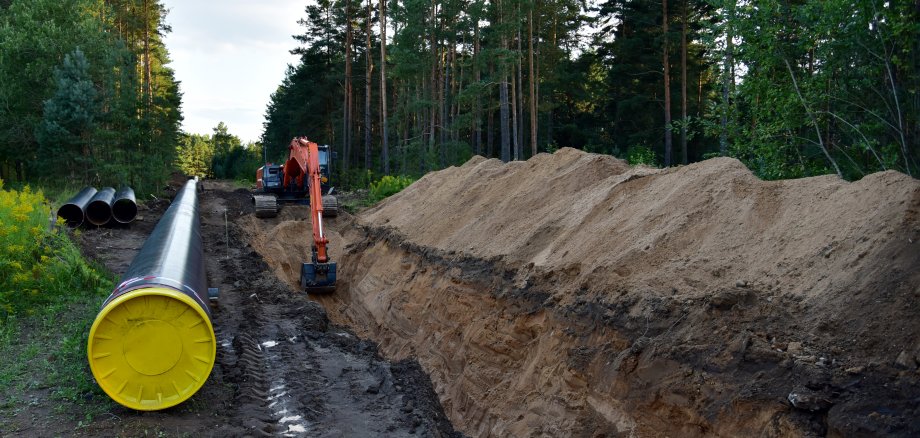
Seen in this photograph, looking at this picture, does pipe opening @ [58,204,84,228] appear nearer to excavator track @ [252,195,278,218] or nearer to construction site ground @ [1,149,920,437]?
excavator track @ [252,195,278,218]

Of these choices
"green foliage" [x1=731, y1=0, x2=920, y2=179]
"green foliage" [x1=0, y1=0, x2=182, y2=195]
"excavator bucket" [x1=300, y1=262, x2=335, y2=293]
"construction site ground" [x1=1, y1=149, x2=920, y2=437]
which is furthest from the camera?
"green foliage" [x1=0, y1=0, x2=182, y2=195]

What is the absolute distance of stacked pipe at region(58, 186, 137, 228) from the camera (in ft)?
61.6

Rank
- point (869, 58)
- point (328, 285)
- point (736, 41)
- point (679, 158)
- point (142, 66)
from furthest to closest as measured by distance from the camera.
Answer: point (142, 66)
point (679, 158)
point (328, 285)
point (736, 41)
point (869, 58)

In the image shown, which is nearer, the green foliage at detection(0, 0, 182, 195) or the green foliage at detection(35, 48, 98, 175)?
the green foliage at detection(35, 48, 98, 175)

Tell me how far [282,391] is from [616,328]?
163 inches

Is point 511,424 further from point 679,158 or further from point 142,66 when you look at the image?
Result: point 142,66

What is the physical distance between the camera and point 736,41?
12398 millimetres

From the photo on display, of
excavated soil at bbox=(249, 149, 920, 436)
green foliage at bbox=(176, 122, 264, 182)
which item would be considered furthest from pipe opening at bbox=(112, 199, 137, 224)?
green foliage at bbox=(176, 122, 264, 182)

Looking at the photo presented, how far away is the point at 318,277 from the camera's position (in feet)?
44.7

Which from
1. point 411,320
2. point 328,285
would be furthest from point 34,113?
point 411,320

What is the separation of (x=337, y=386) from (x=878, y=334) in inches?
235

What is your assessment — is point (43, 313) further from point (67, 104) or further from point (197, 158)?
point (197, 158)

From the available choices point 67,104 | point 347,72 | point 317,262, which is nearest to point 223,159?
point 347,72

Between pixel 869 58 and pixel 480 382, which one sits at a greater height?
pixel 869 58
